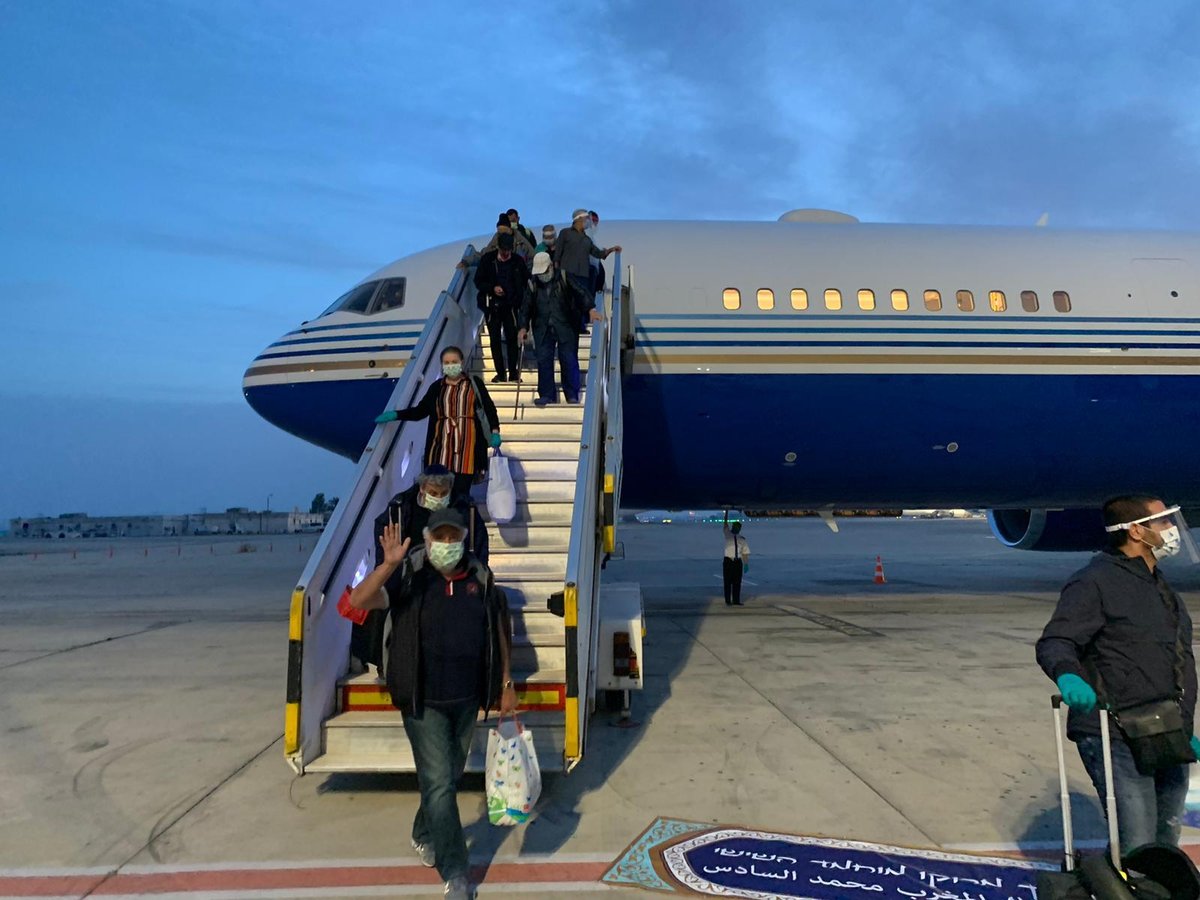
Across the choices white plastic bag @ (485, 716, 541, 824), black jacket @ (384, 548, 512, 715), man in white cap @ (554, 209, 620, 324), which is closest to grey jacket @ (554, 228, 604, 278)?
man in white cap @ (554, 209, 620, 324)

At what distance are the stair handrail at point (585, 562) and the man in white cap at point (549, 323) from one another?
28cm

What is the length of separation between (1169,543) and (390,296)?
10.2 m

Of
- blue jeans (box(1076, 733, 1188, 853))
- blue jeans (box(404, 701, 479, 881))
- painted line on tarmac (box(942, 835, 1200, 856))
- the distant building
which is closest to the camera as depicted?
blue jeans (box(1076, 733, 1188, 853))

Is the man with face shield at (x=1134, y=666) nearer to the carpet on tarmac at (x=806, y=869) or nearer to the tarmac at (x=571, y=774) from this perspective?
the carpet on tarmac at (x=806, y=869)

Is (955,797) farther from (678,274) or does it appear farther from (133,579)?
(133,579)

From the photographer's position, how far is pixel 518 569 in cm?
605

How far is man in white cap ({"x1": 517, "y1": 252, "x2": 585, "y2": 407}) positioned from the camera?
780cm

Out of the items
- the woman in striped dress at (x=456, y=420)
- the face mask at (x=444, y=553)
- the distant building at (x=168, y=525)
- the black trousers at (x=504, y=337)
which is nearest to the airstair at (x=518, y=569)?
the black trousers at (x=504, y=337)

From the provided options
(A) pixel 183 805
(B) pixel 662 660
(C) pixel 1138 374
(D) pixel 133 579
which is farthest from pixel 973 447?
(D) pixel 133 579

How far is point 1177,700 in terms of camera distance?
9.65ft

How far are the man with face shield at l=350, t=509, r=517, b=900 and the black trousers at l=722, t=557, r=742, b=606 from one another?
9.98 m

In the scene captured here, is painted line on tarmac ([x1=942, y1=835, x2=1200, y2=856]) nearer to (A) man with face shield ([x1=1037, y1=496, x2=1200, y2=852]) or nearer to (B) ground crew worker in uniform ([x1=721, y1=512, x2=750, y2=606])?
(A) man with face shield ([x1=1037, y1=496, x2=1200, y2=852])

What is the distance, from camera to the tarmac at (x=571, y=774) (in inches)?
156

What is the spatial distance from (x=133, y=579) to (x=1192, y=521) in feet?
75.1
